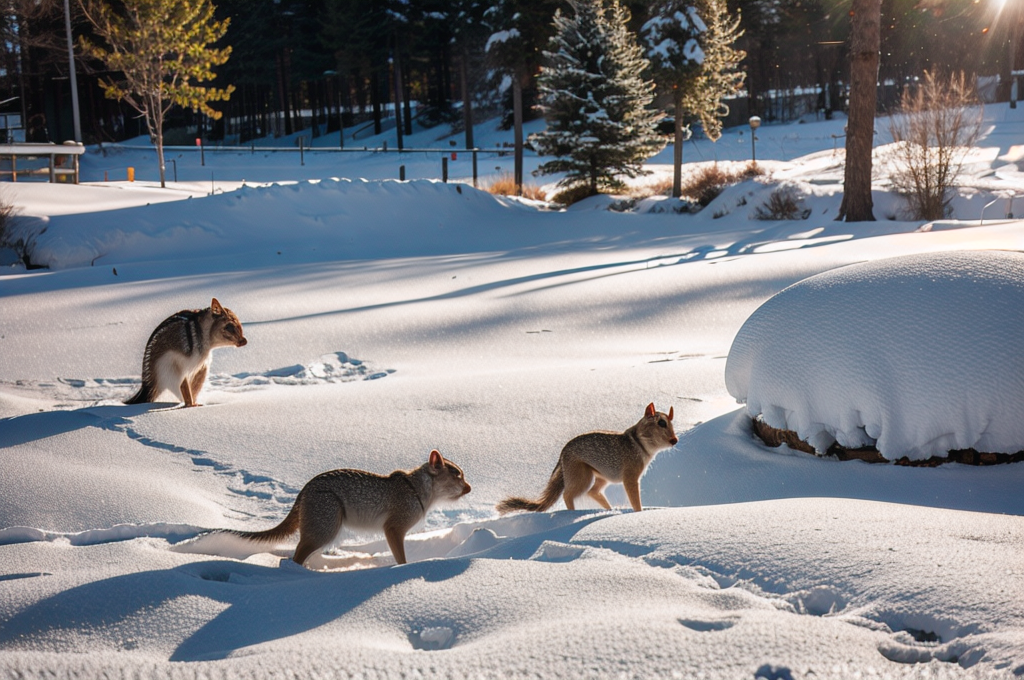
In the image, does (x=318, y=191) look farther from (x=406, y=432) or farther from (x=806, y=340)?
(x=806, y=340)

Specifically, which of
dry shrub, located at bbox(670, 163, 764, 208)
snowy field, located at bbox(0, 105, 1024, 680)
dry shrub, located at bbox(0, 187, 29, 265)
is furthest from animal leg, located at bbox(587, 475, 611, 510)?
dry shrub, located at bbox(670, 163, 764, 208)

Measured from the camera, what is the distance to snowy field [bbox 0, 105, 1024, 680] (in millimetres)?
2719

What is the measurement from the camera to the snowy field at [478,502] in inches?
107

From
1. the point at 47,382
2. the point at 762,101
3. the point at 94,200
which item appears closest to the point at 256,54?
the point at 762,101

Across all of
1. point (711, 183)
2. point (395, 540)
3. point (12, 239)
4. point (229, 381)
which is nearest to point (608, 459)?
point (395, 540)

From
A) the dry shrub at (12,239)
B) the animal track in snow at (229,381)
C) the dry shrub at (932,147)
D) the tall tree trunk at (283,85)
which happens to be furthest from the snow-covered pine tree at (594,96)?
the tall tree trunk at (283,85)

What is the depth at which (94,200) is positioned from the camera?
24.4 metres

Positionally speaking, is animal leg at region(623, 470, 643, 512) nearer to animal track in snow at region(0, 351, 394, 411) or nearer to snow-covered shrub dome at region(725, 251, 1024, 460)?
snow-covered shrub dome at region(725, 251, 1024, 460)

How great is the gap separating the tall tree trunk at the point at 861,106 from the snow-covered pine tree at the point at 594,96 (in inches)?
373

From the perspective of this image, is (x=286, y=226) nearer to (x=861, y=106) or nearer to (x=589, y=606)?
(x=861, y=106)

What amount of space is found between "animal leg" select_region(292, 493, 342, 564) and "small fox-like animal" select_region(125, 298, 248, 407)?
3.65m

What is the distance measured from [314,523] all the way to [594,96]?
84.7ft

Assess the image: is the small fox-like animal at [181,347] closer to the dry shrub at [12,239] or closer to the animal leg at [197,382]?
the animal leg at [197,382]

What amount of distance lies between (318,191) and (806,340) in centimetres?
1928
